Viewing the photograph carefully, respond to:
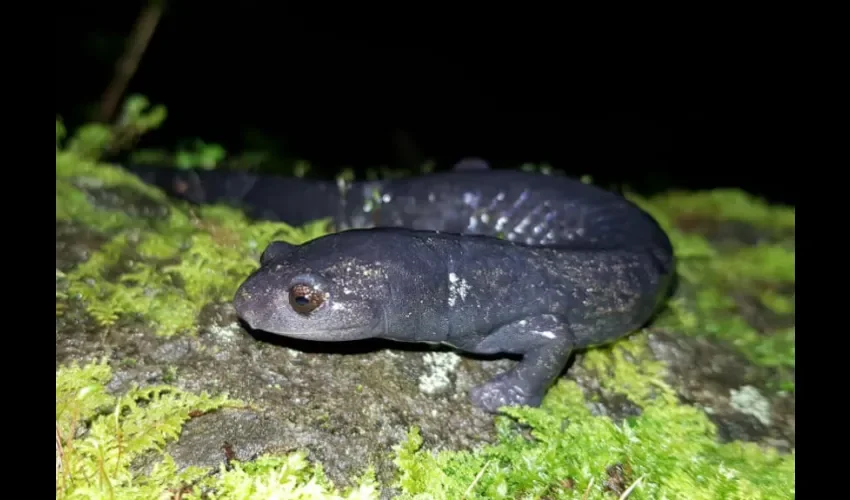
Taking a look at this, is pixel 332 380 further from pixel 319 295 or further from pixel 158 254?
pixel 158 254

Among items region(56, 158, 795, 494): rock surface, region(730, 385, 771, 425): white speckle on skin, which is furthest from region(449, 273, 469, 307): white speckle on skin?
region(730, 385, 771, 425): white speckle on skin

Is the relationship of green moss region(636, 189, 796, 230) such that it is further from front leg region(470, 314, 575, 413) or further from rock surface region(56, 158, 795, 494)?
front leg region(470, 314, 575, 413)

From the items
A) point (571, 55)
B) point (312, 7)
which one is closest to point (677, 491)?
point (312, 7)

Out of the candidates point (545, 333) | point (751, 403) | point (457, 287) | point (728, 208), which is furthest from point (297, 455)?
point (728, 208)

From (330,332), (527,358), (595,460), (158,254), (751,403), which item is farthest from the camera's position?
(158,254)

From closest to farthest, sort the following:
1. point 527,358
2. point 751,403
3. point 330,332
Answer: point 330,332 < point 527,358 < point 751,403

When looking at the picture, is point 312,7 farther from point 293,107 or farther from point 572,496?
point 572,496

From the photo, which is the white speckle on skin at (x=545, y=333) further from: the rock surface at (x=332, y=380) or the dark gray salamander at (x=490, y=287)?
the rock surface at (x=332, y=380)
